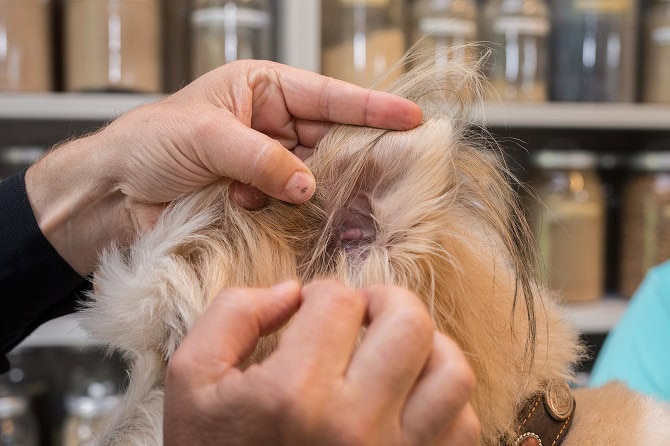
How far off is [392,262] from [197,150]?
0.18 metres

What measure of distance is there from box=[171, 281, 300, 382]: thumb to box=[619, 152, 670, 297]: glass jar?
1.14 m

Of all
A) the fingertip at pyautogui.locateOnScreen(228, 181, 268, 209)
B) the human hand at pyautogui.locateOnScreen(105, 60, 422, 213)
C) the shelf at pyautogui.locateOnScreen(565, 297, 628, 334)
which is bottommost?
the shelf at pyautogui.locateOnScreen(565, 297, 628, 334)

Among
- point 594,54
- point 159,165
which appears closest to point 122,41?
point 159,165

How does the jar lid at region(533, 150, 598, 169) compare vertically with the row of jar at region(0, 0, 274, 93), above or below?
below

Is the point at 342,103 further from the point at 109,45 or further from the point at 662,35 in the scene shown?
the point at 662,35

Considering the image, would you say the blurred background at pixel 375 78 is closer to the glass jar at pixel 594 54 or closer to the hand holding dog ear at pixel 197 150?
the glass jar at pixel 594 54

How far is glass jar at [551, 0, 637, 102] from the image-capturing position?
1363mm

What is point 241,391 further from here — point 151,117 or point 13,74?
point 13,74

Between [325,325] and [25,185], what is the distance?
50 centimetres

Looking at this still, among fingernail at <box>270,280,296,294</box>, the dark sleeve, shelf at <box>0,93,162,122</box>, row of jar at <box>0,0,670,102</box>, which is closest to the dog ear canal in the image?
fingernail at <box>270,280,296,294</box>

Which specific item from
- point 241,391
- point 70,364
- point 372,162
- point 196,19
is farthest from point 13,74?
point 241,391

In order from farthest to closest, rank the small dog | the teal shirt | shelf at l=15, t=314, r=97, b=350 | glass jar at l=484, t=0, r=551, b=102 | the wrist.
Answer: glass jar at l=484, t=0, r=551, b=102, shelf at l=15, t=314, r=97, b=350, the teal shirt, the wrist, the small dog

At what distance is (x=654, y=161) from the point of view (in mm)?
1369

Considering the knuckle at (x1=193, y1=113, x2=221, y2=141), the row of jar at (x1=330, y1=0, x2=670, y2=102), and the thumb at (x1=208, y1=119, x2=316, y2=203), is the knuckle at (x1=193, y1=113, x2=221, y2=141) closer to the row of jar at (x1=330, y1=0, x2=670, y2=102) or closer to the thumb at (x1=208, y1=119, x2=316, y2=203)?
the thumb at (x1=208, y1=119, x2=316, y2=203)
